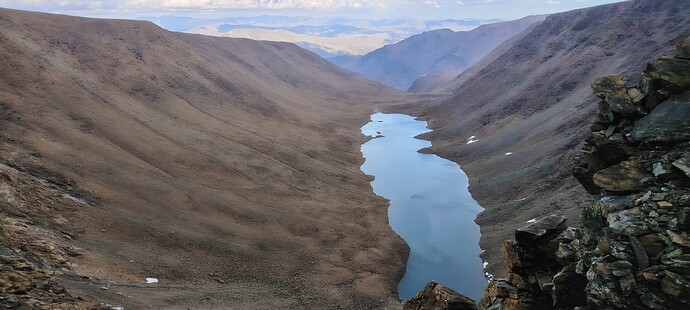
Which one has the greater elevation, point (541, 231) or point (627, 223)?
point (627, 223)

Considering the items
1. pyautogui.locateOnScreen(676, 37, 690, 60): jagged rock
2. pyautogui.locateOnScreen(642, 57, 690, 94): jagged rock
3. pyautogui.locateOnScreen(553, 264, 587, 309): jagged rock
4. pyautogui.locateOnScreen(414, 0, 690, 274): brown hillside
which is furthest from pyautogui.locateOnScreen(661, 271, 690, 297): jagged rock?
pyautogui.locateOnScreen(414, 0, 690, 274): brown hillside

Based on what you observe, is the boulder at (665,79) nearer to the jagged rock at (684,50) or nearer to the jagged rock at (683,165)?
the jagged rock at (684,50)

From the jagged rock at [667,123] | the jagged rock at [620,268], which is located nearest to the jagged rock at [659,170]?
the jagged rock at [667,123]

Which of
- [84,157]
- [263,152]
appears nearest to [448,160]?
[263,152]

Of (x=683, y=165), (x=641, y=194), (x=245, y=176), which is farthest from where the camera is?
(x=245, y=176)

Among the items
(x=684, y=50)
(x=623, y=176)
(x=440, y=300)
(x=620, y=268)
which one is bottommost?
(x=440, y=300)

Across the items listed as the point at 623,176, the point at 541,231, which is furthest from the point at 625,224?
the point at 541,231

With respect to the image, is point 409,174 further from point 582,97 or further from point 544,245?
point 544,245

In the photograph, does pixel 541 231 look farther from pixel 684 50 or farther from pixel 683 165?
pixel 684 50
